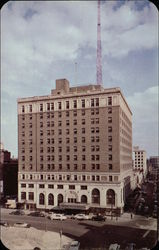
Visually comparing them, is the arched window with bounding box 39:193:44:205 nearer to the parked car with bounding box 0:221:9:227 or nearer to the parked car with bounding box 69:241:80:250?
the parked car with bounding box 0:221:9:227

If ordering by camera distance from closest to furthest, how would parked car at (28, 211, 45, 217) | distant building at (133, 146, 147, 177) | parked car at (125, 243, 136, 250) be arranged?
parked car at (125, 243, 136, 250) < parked car at (28, 211, 45, 217) < distant building at (133, 146, 147, 177)

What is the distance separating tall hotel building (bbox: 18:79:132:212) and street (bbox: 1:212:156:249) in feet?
20.9

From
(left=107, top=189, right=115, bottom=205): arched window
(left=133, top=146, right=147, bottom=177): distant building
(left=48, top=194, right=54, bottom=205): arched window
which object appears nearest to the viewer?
Answer: (left=107, top=189, right=115, bottom=205): arched window

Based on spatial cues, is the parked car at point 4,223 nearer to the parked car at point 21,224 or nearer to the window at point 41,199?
the parked car at point 21,224

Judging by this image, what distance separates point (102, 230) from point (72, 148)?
1916cm

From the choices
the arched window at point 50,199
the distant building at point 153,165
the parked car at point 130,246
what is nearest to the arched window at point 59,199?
the arched window at point 50,199

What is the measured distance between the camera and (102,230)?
4125 centimetres

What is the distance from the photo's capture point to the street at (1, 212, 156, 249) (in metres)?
35.8

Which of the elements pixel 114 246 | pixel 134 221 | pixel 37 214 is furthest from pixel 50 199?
pixel 114 246

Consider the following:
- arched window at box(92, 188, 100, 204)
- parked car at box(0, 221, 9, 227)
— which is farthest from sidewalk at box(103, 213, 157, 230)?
parked car at box(0, 221, 9, 227)

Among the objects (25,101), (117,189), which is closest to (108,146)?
(117,189)

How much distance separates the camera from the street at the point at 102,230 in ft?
117

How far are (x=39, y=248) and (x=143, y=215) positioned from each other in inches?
950

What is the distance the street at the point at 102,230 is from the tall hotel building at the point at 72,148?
6381 millimetres
